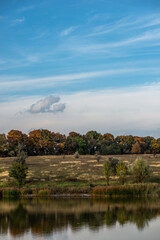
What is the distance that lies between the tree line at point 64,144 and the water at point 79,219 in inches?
3422

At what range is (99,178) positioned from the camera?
82.4 meters

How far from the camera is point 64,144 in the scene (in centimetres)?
17012

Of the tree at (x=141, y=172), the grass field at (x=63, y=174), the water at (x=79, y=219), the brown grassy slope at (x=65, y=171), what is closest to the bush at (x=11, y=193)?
the water at (x=79, y=219)

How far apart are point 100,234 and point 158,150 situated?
477 feet

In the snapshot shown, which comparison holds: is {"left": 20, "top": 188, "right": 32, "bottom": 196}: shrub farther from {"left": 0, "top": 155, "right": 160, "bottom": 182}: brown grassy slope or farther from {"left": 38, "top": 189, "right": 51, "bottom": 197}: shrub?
{"left": 0, "top": 155, "right": 160, "bottom": 182}: brown grassy slope

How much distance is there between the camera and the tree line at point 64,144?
157m

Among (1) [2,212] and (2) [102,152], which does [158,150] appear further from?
(1) [2,212]

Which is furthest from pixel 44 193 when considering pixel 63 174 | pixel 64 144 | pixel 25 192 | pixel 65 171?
pixel 64 144

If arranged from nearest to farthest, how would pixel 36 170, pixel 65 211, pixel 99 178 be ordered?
pixel 65 211, pixel 99 178, pixel 36 170

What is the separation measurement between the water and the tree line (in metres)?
86.9

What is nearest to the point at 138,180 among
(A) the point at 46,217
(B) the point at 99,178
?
(B) the point at 99,178

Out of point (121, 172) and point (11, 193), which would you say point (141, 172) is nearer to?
point (121, 172)

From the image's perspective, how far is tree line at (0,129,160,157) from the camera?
6169 inches

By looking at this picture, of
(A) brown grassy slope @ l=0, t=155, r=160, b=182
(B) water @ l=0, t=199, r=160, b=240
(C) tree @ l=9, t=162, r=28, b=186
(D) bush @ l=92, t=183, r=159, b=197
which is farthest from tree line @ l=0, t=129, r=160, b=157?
(B) water @ l=0, t=199, r=160, b=240
